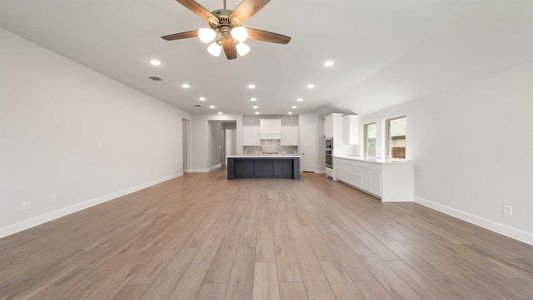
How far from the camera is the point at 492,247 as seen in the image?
241cm

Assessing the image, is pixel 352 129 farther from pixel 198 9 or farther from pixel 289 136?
pixel 198 9

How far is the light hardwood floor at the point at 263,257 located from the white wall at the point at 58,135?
499mm

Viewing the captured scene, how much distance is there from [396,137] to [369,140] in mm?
1321

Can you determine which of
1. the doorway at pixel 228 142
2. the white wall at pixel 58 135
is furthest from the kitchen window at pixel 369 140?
the doorway at pixel 228 142

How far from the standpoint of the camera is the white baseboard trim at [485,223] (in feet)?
8.32

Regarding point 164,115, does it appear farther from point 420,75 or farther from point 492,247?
point 492,247

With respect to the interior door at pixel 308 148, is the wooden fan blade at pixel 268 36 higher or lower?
higher

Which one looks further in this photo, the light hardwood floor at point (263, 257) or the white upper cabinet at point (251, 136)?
the white upper cabinet at point (251, 136)

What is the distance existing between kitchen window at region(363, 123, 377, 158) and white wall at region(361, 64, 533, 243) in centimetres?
204

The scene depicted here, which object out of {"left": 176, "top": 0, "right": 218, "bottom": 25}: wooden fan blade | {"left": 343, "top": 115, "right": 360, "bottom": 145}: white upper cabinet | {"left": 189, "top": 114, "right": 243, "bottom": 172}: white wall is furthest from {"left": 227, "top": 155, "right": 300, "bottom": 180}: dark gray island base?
{"left": 176, "top": 0, "right": 218, "bottom": 25}: wooden fan blade

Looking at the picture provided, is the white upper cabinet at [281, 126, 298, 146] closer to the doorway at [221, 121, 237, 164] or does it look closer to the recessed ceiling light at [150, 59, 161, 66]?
the doorway at [221, 121, 237, 164]

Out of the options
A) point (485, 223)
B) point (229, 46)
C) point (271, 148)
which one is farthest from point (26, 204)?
point (271, 148)

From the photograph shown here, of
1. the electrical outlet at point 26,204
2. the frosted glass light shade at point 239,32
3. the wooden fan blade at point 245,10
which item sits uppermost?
the wooden fan blade at point 245,10

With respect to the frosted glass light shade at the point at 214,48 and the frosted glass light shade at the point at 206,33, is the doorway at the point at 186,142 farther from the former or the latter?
the frosted glass light shade at the point at 206,33
